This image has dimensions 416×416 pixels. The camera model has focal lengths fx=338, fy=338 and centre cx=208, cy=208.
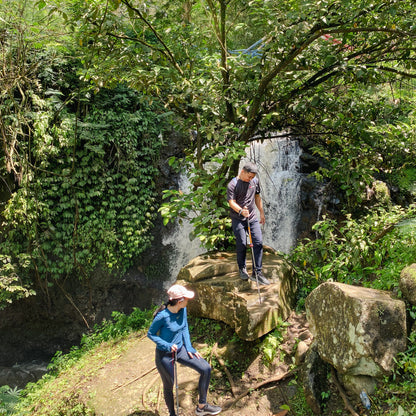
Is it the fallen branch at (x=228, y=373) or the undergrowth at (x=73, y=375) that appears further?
the undergrowth at (x=73, y=375)

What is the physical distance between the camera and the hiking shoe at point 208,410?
162 inches

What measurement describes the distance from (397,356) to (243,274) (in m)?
2.46

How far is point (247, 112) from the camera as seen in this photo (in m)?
7.42

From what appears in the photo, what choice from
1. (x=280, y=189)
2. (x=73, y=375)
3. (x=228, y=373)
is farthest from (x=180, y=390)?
(x=280, y=189)

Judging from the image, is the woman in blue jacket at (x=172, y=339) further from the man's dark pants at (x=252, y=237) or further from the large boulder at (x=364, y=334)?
the man's dark pants at (x=252, y=237)

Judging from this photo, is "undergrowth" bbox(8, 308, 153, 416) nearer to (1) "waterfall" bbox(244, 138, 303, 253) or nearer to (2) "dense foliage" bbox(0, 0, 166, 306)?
(2) "dense foliage" bbox(0, 0, 166, 306)

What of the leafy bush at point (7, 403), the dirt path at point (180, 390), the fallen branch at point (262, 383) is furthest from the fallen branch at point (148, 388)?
the leafy bush at point (7, 403)

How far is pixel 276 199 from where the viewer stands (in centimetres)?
960

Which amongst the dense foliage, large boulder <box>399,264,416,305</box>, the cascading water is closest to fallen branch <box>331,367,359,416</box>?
large boulder <box>399,264,416,305</box>

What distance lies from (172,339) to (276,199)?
646cm

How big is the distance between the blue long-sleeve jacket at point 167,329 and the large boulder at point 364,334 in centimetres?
169

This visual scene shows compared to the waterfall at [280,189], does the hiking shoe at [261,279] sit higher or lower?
lower

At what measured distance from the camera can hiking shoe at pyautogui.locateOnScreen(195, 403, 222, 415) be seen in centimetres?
411

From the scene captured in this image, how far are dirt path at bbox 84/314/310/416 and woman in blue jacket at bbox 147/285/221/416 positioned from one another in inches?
23.8
